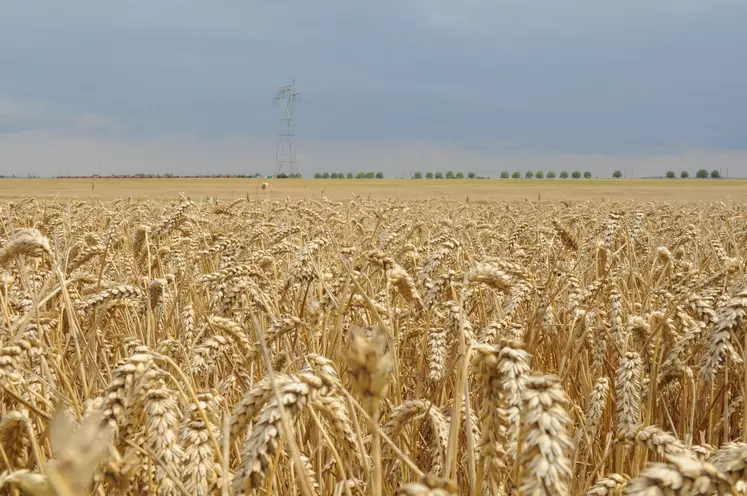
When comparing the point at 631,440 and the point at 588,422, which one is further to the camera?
the point at 588,422

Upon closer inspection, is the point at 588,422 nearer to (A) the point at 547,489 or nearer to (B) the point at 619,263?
(A) the point at 547,489

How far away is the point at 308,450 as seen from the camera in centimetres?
192

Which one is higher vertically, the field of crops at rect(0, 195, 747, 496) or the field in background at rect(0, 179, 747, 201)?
the field in background at rect(0, 179, 747, 201)

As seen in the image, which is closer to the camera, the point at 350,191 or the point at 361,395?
the point at 361,395

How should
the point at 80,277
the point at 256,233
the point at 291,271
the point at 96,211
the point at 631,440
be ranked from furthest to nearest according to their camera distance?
the point at 96,211
the point at 256,233
the point at 80,277
the point at 291,271
the point at 631,440

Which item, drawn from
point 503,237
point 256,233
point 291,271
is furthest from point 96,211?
point 291,271

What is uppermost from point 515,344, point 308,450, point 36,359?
point 515,344

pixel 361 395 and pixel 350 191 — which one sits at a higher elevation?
pixel 350 191

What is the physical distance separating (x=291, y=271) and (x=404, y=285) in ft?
1.68

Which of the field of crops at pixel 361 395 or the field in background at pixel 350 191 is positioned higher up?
the field in background at pixel 350 191

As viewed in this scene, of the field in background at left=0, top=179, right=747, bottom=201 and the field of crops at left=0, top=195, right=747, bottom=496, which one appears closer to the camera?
the field of crops at left=0, top=195, right=747, bottom=496

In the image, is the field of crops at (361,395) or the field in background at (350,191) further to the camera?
the field in background at (350,191)

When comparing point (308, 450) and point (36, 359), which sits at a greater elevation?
point (36, 359)

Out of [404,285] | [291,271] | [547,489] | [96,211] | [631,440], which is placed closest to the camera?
[547,489]
